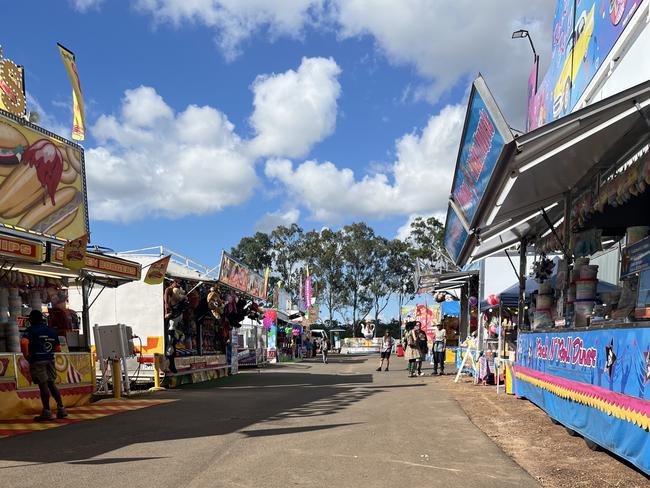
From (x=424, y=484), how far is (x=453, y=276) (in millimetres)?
17649

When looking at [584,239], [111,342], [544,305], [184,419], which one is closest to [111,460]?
[184,419]

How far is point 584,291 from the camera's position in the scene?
834cm

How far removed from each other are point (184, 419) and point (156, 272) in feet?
18.7

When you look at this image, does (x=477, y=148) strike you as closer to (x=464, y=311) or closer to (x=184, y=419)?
(x=184, y=419)

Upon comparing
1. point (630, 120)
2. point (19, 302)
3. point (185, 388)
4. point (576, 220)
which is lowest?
point (185, 388)

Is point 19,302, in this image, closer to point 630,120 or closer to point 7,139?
point 7,139

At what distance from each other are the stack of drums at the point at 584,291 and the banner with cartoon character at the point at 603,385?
0.48m

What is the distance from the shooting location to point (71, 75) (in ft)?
44.1

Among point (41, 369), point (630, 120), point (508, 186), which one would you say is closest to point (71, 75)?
point (41, 369)

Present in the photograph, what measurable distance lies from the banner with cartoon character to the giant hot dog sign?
9.63 metres

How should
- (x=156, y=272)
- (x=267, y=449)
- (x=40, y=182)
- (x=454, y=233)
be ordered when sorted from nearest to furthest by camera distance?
(x=267, y=449) < (x=40, y=182) < (x=454, y=233) < (x=156, y=272)

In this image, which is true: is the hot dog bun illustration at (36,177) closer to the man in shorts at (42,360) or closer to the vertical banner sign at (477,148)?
the man in shorts at (42,360)

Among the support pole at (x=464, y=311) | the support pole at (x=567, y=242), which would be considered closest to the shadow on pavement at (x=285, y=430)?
the support pole at (x=567, y=242)

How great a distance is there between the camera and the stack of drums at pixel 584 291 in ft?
26.9
